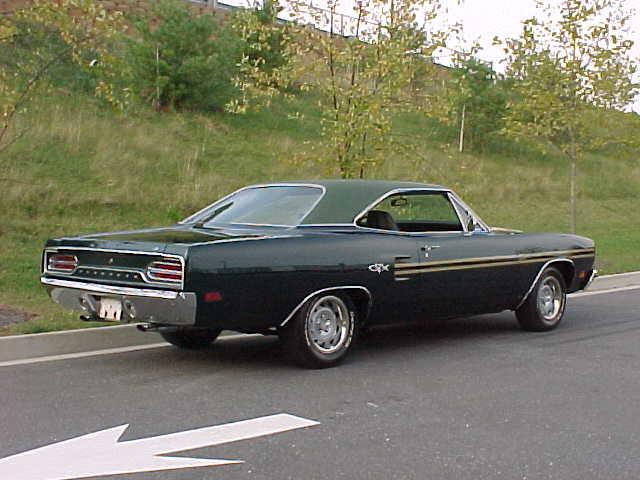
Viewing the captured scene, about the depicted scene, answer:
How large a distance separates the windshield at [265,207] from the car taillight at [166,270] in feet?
4.16

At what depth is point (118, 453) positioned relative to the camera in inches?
192

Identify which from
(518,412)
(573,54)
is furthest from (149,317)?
(573,54)

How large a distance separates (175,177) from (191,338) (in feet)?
38.3

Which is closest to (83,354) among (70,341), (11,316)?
(70,341)

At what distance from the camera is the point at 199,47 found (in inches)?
923

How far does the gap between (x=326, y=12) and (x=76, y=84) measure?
11944 mm

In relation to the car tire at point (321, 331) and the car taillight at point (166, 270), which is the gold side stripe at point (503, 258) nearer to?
the car tire at point (321, 331)

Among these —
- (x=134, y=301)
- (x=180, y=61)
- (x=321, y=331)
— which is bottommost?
(x=321, y=331)

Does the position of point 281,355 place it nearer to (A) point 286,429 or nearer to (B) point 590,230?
(A) point 286,429

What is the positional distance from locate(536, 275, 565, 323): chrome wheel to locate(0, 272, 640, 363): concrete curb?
12.4 ft

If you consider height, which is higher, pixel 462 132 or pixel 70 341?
pixel 462 132

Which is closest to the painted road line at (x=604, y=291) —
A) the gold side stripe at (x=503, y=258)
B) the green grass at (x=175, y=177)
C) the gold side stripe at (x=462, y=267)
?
the green grass at (x=175, y=177)

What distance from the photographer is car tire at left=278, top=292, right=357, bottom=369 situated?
→ 6.86m

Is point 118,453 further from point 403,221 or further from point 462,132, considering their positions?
point 462,132
